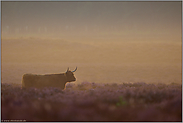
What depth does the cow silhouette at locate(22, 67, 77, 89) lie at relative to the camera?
8070mm

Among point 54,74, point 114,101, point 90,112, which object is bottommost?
point 90,112

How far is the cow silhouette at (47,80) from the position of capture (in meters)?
8.07

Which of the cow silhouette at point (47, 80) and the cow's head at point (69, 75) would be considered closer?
the cow silhouette at point (47, 80)

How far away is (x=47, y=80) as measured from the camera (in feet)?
26.9

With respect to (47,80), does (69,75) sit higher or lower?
higher

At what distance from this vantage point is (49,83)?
8.24 metres

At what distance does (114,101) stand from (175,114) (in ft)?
5.96

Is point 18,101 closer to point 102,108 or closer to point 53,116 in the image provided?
point 53,116

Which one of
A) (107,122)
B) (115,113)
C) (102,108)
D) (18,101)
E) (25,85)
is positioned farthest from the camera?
(25,85)

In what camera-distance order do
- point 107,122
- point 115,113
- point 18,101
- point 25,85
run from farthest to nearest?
point 25,85
point 18,101
point 115,113
point 107,122

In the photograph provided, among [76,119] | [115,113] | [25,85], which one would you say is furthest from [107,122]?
[25,85]

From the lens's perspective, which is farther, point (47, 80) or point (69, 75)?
point (69, 75)

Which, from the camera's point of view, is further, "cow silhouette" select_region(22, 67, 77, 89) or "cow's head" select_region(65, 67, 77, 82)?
"cow's head" select_region(65, 67, 77, 82)

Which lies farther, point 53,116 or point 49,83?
point 49,83
